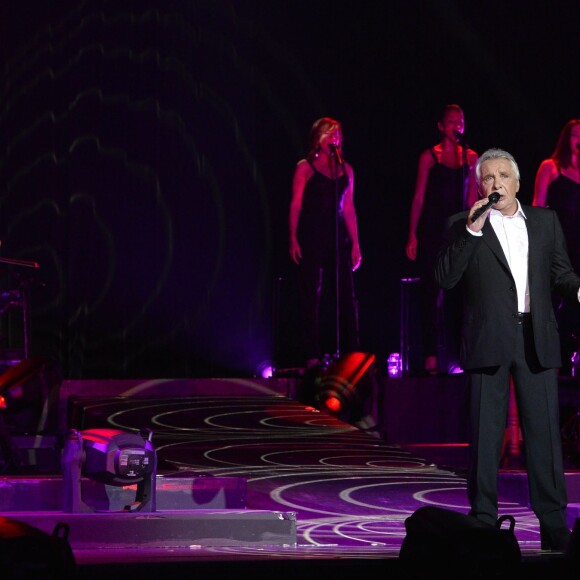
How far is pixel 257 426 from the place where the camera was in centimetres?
580

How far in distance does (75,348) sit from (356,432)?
3.46 metres

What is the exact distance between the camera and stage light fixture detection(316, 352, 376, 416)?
6.52 meters

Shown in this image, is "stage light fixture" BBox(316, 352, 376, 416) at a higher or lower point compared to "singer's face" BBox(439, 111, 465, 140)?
lower

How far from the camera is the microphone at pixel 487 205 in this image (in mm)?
3050

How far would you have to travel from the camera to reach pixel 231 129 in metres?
9.01

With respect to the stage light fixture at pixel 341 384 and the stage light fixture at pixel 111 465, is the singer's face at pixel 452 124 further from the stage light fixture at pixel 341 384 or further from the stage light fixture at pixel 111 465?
the stage light fixture at pixel 111 465

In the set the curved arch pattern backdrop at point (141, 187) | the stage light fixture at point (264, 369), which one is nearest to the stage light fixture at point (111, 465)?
the curved arch pattern backdrop at point (141, 187)

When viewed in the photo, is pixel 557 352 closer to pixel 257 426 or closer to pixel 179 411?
pixel 257 426

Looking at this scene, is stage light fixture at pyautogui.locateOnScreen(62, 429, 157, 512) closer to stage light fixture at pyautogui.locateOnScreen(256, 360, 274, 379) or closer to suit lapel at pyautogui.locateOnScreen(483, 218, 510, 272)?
suit lapel at pyautogui.locateOnScreen(483, 218, 510, 272)

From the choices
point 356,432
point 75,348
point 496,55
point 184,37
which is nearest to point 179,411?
point 356,432

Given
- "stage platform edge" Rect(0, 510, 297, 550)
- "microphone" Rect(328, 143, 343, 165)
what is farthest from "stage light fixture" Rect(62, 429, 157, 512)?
"microphone" Rect(328, 143, 343, 165)

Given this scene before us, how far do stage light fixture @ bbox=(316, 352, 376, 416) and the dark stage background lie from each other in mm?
2196

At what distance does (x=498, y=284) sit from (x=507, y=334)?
0.16 meters

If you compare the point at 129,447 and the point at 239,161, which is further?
the point at 239,161
